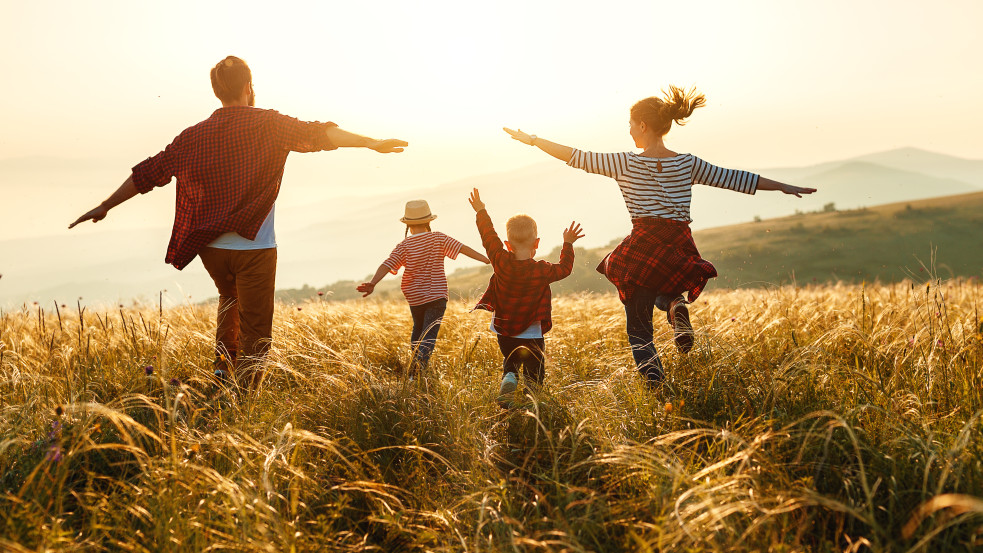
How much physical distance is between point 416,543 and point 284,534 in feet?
1.84

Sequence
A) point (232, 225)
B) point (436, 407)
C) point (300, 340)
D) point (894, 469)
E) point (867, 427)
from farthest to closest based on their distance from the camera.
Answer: point (300, 340) < point (232, 225) < point (436, 407) < point (867, 427) < point (894, 469)

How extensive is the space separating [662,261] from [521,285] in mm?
1087

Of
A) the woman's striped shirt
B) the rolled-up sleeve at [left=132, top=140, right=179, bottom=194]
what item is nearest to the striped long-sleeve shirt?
the woman's striped shirt

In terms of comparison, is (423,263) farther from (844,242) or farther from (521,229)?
(844,242)

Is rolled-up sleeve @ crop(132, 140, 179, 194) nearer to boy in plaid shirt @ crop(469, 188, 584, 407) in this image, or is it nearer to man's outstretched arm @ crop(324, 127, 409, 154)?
man's outstretched arm @ crop(324, 127, 409, 154)

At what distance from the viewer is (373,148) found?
473 centimetres

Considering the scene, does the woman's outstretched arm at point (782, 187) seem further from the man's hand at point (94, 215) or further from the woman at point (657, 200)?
the man's hand at point (94, 215)

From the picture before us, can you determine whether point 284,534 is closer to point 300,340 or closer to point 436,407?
point 436,407

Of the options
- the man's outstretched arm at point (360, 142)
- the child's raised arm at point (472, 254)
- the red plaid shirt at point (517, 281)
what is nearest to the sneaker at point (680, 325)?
the red plaid shirt at point (517, 281)

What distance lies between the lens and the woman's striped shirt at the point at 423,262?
5738 millimetres

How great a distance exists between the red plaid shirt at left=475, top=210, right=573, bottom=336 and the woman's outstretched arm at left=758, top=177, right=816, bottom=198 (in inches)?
60.5

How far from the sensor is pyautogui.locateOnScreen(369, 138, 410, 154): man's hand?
468 centimetres

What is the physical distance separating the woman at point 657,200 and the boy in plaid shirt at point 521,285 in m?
0.47

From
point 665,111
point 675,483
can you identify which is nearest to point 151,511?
point 675,483
